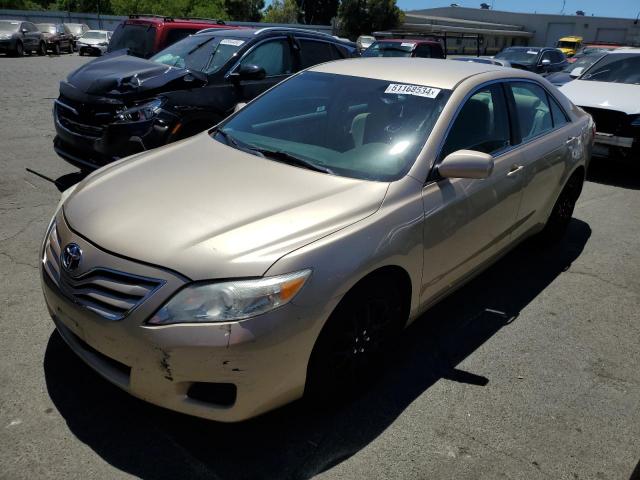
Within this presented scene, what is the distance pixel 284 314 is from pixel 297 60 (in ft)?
18.1

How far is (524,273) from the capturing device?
4.56 meters

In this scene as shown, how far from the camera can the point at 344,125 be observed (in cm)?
342

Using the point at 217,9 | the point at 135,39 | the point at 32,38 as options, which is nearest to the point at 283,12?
the point at 217,9

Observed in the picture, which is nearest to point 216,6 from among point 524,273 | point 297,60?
point 297,60

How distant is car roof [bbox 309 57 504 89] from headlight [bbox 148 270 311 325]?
189cm

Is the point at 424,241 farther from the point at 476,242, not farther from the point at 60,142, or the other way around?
the point at 60,142

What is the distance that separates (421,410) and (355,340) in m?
0.54

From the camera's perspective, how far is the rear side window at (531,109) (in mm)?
4012

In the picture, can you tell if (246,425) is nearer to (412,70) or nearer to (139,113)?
(412,70)

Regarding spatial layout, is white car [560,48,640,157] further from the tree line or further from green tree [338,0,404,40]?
green tree [338,0,404,40]

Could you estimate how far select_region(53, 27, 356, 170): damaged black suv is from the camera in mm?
5309

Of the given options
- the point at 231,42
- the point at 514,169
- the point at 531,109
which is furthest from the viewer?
the point at 231,42

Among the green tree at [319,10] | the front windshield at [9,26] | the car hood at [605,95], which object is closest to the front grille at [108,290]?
the car hood at [605,95]

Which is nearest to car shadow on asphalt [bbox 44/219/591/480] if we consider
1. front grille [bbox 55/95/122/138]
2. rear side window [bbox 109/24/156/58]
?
front grille [bbox 55/95/122/138]
